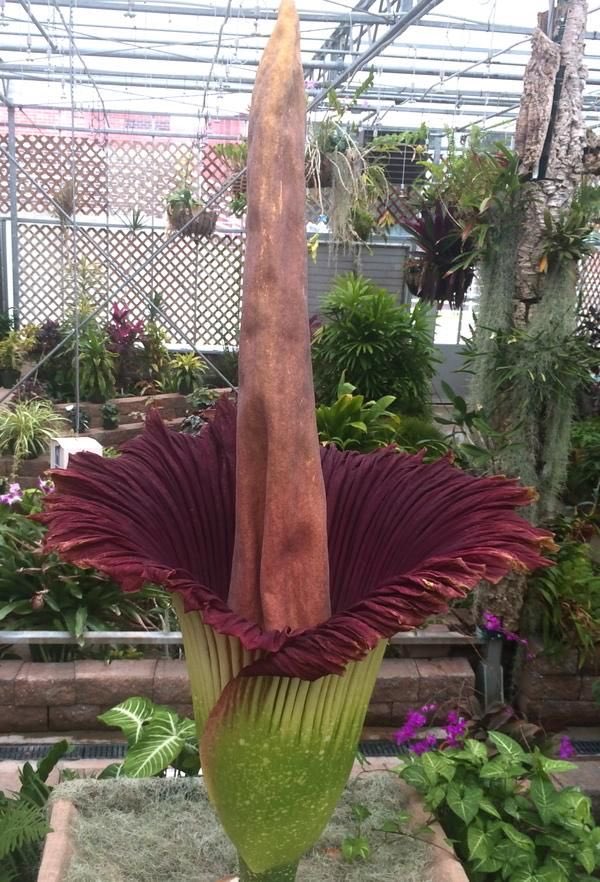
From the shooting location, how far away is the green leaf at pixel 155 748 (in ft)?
5.54

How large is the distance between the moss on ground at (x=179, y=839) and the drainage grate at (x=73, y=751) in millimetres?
1032

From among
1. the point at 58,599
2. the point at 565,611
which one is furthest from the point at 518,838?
the point at 58,599

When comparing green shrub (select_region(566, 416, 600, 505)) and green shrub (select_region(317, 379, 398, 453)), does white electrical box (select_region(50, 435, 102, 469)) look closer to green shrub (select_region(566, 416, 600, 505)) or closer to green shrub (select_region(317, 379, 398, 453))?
green shrub (select_region(317, 379, 398, 453))

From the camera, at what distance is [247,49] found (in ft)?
19.1

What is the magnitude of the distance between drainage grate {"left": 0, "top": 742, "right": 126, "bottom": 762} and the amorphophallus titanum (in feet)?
5.07

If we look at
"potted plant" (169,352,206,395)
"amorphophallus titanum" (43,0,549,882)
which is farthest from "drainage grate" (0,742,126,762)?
"potted plant" (169,352,206,395)

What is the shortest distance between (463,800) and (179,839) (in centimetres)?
55

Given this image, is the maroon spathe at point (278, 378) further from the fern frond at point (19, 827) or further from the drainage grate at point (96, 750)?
the drainage grate at point (96, 750)

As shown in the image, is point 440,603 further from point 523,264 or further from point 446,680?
point 446,680

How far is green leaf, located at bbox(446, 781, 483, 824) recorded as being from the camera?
1.54 metres

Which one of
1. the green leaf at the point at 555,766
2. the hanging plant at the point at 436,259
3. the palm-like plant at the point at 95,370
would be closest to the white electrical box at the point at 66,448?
the green leaf at the point at 555,766

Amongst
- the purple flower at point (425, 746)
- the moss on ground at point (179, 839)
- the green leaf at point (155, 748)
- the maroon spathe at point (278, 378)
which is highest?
the maroon spathe at point (278, 378)

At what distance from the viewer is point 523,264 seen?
8.41 ft

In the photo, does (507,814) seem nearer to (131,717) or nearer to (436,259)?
(131,717)
